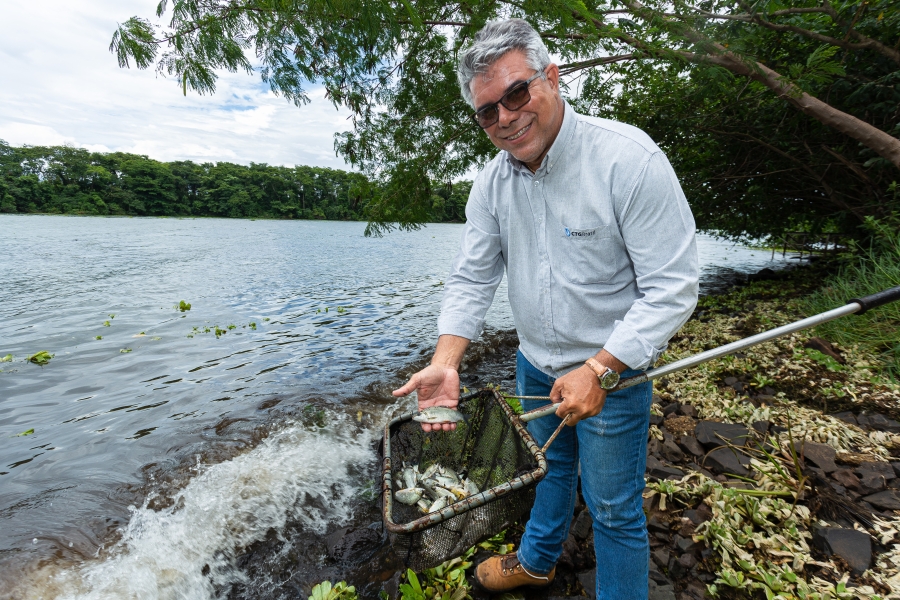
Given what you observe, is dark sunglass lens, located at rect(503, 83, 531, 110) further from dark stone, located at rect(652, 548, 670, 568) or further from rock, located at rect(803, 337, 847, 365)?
rock, located at rect(803, 337, 847, 365)

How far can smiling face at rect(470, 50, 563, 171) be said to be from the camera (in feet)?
6.15

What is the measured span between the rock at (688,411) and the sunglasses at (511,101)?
4.01m

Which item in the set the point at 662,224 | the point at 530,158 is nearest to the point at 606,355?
the point at 662,224

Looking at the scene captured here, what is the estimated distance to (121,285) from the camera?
1470 cm

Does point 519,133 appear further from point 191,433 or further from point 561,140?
point 191,433

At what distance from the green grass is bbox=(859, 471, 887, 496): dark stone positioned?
2051 mm

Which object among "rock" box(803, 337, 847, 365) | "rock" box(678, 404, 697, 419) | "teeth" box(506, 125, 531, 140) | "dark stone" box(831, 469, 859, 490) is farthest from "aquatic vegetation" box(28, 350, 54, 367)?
"rock" box(803, 337, 847, 365)

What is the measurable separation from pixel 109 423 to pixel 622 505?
6.51 m

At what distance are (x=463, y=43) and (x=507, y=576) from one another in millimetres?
6872

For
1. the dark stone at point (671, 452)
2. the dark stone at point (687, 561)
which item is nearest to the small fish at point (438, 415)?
the dark stone at point (687, 561)

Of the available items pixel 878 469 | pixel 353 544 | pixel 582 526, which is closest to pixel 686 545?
pixel 582 526

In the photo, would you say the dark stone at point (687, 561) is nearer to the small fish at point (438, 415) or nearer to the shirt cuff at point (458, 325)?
the small fish at point (438, 415)

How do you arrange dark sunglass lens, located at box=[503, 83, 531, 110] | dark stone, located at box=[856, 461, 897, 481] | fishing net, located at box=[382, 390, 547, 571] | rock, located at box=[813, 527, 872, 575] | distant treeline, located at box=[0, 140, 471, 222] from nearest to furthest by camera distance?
dark sunglass lens, located at box=[503, 83, 531, 110]
fishing net, located at box=[382, 390, 547, 571]
rock, located at box=[813, 527, 872, 575]
dark stone, located at box=[856, 461, 897, 481]
distant treeline, located at box=[0, 140, 471, 222]

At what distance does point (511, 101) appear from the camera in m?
1.92
